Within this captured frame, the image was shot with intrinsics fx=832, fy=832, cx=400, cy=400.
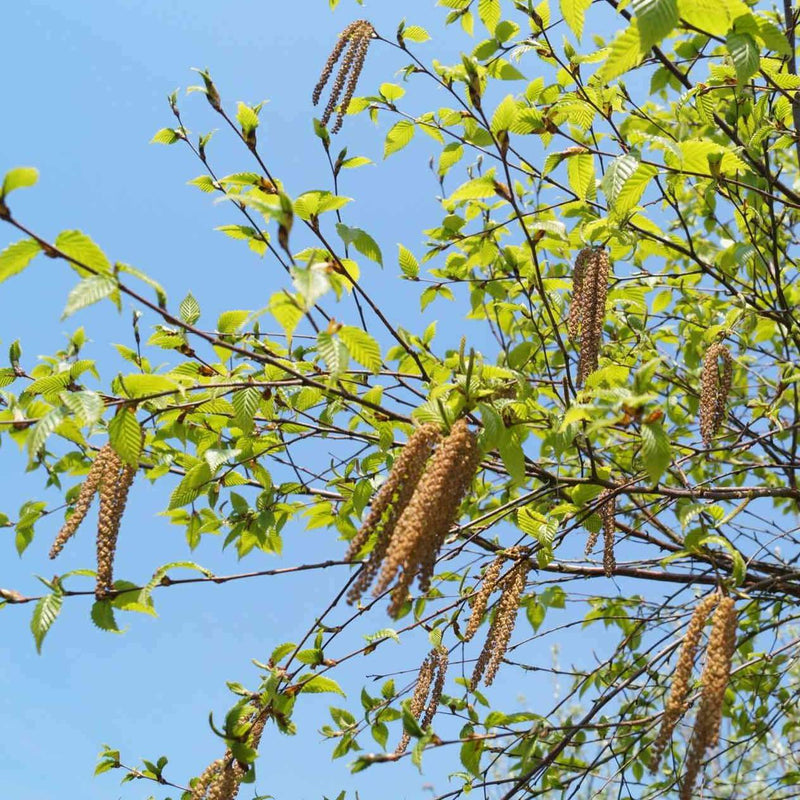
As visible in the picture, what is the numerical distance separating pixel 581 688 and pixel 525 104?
9.66ft

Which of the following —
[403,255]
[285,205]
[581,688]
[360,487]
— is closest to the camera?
[285,205]

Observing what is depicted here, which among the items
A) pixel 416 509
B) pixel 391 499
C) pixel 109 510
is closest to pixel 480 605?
pixel 391 499

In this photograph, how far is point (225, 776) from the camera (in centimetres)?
309

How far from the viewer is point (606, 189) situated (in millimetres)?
2602

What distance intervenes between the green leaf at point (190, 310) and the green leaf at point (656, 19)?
6.82ft

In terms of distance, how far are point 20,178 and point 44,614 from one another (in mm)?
1552

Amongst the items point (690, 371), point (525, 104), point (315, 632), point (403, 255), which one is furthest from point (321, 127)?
point (690, 371)

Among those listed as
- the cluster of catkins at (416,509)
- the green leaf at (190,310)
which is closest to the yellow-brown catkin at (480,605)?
the cluster of catkins at (416,509)

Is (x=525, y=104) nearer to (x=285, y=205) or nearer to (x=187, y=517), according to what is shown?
(x=285, y=205)

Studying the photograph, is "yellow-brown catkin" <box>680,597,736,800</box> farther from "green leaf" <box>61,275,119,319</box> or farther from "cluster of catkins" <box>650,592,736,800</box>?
"green leaf" <box>61,275,119,319</box>

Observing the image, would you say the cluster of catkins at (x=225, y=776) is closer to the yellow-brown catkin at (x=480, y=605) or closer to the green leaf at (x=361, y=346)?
the yellow-brown catkin at (x=480, y=605)

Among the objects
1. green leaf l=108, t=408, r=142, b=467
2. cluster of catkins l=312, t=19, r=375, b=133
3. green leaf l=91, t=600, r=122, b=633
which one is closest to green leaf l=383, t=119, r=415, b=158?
cluster of catkins l=312, t=19, r=375, b=133

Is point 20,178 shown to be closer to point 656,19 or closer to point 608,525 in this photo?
point 656,19

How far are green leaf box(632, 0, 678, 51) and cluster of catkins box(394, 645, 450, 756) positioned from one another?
2.57 metres
